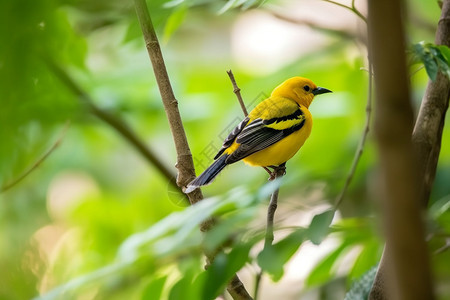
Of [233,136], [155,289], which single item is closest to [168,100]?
[155,289]

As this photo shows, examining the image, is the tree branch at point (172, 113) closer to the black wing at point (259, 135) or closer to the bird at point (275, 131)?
the bird at point (275, 131)

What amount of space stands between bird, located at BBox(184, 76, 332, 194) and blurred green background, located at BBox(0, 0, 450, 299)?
0.07m

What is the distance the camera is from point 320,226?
107 cm

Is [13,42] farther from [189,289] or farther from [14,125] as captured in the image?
Answer: [189,289]

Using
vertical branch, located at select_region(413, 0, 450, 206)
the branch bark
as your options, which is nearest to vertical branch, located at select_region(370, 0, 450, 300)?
vertical branch, located at select_region(413, 0, 450, 206)

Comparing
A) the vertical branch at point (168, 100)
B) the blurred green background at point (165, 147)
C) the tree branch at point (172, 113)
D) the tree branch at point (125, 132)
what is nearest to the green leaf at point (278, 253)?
the blurred green background at point (165, 147)

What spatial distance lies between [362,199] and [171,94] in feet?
5.91

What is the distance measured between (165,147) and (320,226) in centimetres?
309

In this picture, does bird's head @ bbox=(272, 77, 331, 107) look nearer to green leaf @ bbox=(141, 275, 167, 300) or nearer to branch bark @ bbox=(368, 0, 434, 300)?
green leaf @ bbox=(141, 275, 167, 300)

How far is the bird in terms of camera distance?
69.2 inches

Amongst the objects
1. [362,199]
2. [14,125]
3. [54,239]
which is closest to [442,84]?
[14,125]

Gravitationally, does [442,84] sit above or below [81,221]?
above

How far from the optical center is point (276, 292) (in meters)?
4.35

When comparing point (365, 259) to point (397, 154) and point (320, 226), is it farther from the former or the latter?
point (397, 154)
